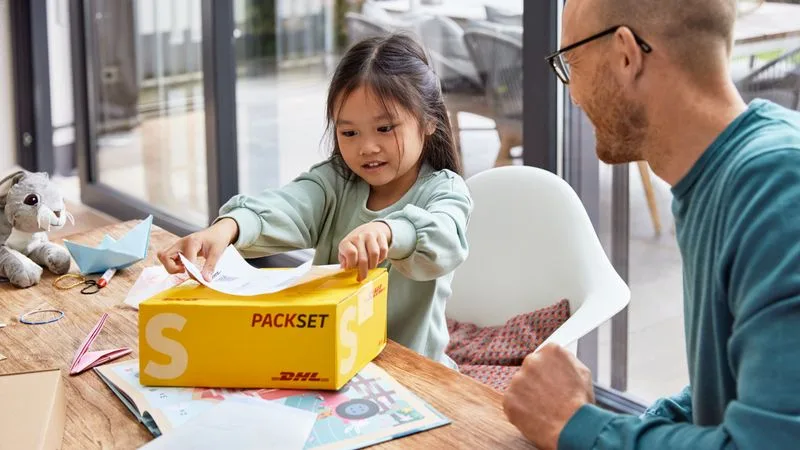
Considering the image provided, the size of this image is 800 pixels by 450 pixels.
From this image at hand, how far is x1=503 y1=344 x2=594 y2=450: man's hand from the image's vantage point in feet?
3.95

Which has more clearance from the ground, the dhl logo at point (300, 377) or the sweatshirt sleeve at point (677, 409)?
the dhl logo at point (300, 377)

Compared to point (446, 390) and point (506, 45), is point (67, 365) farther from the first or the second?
point (506, 45)

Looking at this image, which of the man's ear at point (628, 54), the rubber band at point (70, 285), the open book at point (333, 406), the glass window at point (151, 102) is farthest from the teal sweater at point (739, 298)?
the glass window at point (151, 102)

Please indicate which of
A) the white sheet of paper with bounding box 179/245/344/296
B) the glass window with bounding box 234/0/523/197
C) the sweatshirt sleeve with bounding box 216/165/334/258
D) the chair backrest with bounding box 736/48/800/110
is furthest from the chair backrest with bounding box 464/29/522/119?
the white sheet of paper with bounding box 179/245/344/296

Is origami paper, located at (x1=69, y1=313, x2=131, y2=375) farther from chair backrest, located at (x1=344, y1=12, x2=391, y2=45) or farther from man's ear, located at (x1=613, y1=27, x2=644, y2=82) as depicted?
chair backrest, located at (x1=344, y1=12, x2=391, y2=45)

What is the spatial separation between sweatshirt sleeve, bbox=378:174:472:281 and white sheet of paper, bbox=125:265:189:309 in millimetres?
391

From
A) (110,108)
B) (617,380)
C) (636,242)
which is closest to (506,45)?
(636,242)

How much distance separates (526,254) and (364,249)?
72 cm

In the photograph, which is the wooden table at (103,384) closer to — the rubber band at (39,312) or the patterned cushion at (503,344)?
the rubber band at (39,312)

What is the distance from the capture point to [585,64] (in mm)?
1289

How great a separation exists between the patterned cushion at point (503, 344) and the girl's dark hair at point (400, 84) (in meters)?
0.34

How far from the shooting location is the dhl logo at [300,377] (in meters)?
1.40

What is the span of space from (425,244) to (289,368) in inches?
13.3

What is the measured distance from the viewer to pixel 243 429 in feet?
4.22
